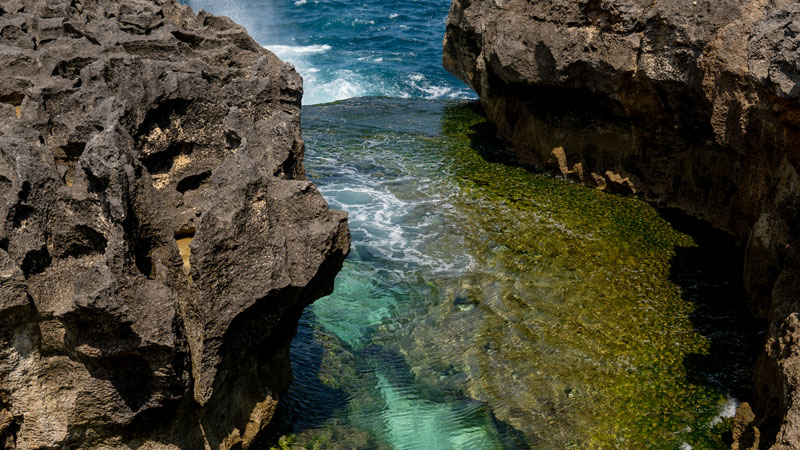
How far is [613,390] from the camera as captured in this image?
7.60 m

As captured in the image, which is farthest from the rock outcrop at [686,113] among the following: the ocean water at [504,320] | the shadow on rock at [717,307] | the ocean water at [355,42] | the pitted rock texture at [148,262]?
the ocean water at [355,42]

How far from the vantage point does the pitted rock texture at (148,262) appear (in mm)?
4715

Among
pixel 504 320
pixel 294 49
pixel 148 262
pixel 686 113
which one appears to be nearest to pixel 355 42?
pixel 294 49

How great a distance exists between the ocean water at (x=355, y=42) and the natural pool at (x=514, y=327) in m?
11.8

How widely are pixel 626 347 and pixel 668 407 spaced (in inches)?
41.3

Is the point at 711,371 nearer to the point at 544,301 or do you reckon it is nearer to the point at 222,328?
the point at 544,301

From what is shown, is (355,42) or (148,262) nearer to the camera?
(148,262)

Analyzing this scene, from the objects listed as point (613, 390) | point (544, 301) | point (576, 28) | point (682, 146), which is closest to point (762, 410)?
point (613, 390)

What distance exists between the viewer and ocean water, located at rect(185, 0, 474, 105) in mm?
24844

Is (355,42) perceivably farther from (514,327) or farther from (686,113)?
(514,327)

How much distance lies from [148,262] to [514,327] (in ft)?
16.2

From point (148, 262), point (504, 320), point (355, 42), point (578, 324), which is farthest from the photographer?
point (355, 42)

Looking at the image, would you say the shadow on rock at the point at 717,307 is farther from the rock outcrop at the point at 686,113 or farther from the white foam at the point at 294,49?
the white foam at the point at 294,49

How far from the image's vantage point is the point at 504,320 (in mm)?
8922
